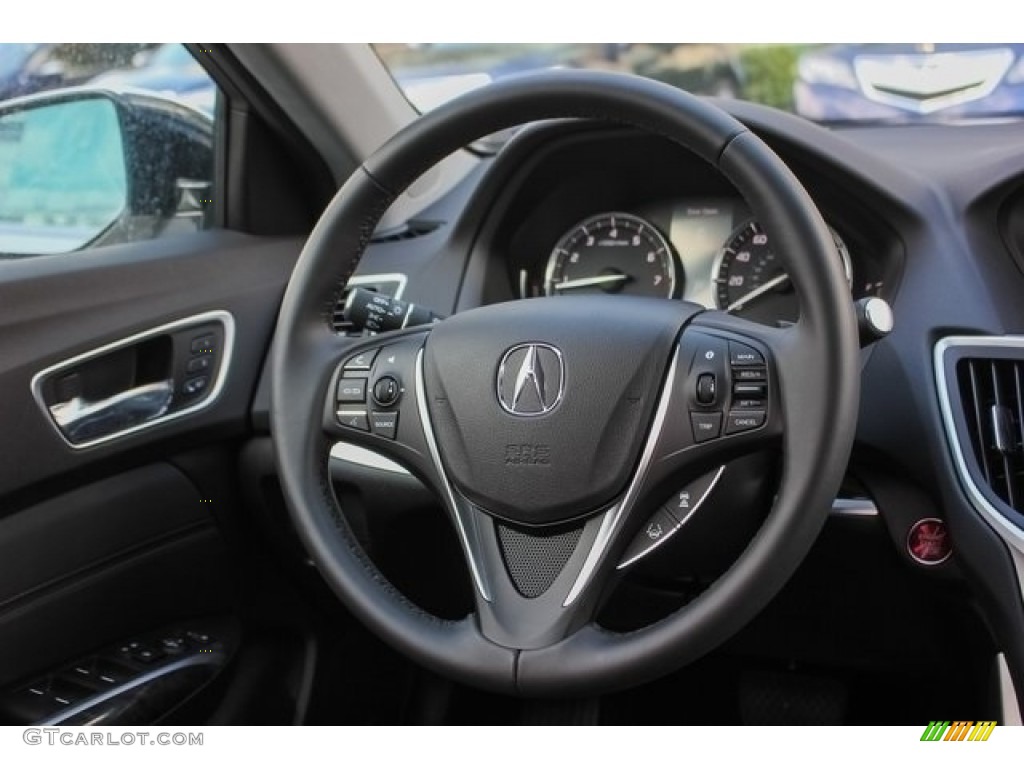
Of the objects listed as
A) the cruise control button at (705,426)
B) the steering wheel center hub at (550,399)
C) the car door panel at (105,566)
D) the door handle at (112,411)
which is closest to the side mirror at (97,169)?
the door handle at (112,411)

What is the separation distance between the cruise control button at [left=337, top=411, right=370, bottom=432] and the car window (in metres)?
0.61

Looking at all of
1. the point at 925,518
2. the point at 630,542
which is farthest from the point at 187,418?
the point at 925,518

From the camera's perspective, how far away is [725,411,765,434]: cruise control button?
3.78 feet

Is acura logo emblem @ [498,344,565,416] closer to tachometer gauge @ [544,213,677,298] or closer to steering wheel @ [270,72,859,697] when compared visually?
steering wheel @ [270,72,859,697]

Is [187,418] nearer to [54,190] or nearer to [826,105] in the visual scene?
[54,190]

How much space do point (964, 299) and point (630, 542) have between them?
0.60 metres

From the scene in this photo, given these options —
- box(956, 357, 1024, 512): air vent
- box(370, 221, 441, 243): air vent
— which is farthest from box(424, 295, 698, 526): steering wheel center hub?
box(370, 221, 441, 243): air vent

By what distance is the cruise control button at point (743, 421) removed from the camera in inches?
45.4

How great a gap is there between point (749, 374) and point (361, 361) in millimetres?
452

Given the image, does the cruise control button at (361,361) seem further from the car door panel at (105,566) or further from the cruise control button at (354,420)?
the car door panel at (105,566)

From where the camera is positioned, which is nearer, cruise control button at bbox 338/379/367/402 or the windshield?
cruise control button at bbox 338/379/367/402

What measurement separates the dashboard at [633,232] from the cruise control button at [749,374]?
52 cm

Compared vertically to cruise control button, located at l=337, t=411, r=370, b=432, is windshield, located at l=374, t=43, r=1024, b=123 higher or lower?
higher

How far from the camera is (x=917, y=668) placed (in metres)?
1.68
